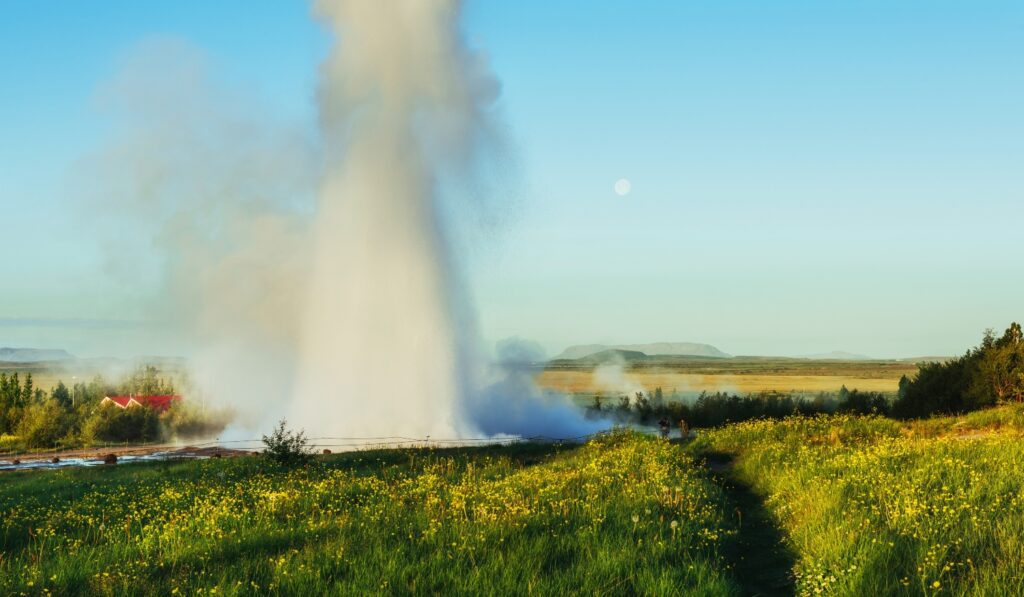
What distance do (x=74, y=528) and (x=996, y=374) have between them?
41.6m

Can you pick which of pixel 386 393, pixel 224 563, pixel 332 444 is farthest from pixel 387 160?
pixel 224 563

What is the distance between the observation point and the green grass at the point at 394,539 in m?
8.50

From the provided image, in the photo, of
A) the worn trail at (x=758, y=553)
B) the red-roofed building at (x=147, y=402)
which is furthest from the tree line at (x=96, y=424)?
the worn trail at (x=758, y=553)

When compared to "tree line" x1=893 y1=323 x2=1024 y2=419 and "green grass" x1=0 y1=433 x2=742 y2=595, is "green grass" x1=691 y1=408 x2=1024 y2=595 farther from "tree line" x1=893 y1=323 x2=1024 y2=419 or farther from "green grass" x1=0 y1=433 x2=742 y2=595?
"tree line" x1=893 y1=323 x2=1024 y2=419

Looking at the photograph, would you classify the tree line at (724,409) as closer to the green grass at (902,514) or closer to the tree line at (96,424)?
the tree line at (96,424)

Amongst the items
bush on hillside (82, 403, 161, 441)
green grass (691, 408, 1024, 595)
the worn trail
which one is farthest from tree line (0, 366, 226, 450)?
green grass (691, 408, 1024, 595)

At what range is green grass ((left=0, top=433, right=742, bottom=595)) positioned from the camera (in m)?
8.50

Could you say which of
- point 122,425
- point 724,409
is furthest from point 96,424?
point 724,409

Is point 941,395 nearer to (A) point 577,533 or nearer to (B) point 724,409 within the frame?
(B) point 724,409

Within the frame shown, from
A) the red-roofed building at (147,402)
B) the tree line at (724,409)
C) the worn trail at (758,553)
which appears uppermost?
the red-roofed building at (147,402)

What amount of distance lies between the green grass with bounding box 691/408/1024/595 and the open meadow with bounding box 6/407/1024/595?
0.13ft

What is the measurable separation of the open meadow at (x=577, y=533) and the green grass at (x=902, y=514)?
0.04m

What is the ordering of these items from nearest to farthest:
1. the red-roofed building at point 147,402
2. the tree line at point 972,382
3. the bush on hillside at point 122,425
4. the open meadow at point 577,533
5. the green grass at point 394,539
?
the open meadow at point 577,533, the green grass at point 394,539, the tree line at point 972,382, the bush on hillside at point 122,425, the red-roofed building at point 147,402

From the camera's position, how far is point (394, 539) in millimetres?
10523
